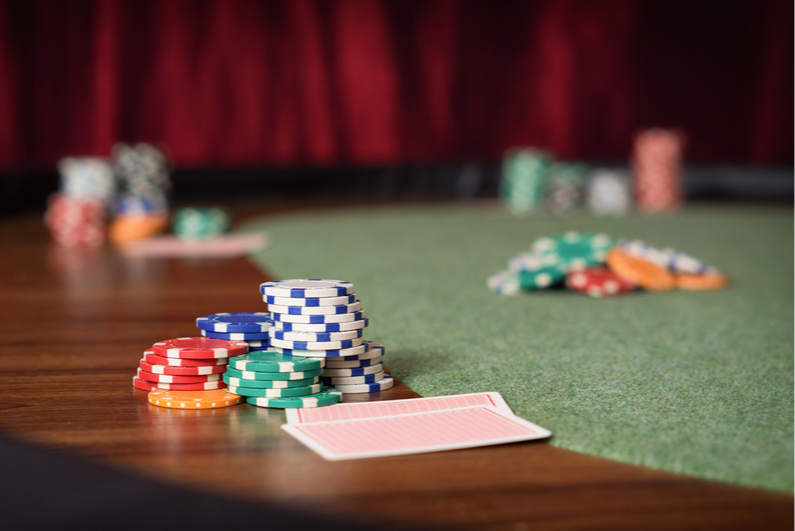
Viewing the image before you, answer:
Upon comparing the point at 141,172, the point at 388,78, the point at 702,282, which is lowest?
the point at 702,282

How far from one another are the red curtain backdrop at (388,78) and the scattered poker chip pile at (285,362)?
435 centimetres

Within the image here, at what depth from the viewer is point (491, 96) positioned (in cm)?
718

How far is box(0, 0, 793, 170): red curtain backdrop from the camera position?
5.87 meters

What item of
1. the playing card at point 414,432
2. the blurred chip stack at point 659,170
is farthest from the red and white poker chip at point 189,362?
the blurred chip stack at point 659,170

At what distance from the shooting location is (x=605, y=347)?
1855 millimetres

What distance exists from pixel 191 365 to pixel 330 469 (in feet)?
1.33

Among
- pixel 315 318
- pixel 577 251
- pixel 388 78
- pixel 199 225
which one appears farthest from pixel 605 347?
pixel 388 78

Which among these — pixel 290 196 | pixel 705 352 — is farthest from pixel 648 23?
pixel 705 352

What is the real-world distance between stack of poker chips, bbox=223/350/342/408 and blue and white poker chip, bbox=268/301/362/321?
72 millimetres

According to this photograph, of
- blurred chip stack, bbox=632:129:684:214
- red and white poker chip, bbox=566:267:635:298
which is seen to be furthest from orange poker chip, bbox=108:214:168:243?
blurred chip stack, bbox=632:129:684:214

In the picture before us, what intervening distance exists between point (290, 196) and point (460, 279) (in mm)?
3794

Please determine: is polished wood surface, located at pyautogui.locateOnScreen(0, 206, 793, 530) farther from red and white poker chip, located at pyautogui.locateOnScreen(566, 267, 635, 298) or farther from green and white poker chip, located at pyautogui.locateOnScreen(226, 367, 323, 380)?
red and white poker chip, located at pyautogui.locateOnScreen(566, 267, 635, 298)

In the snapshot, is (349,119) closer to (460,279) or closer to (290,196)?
(290,196)

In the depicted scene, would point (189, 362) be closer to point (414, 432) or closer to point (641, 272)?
point (414, 432)
